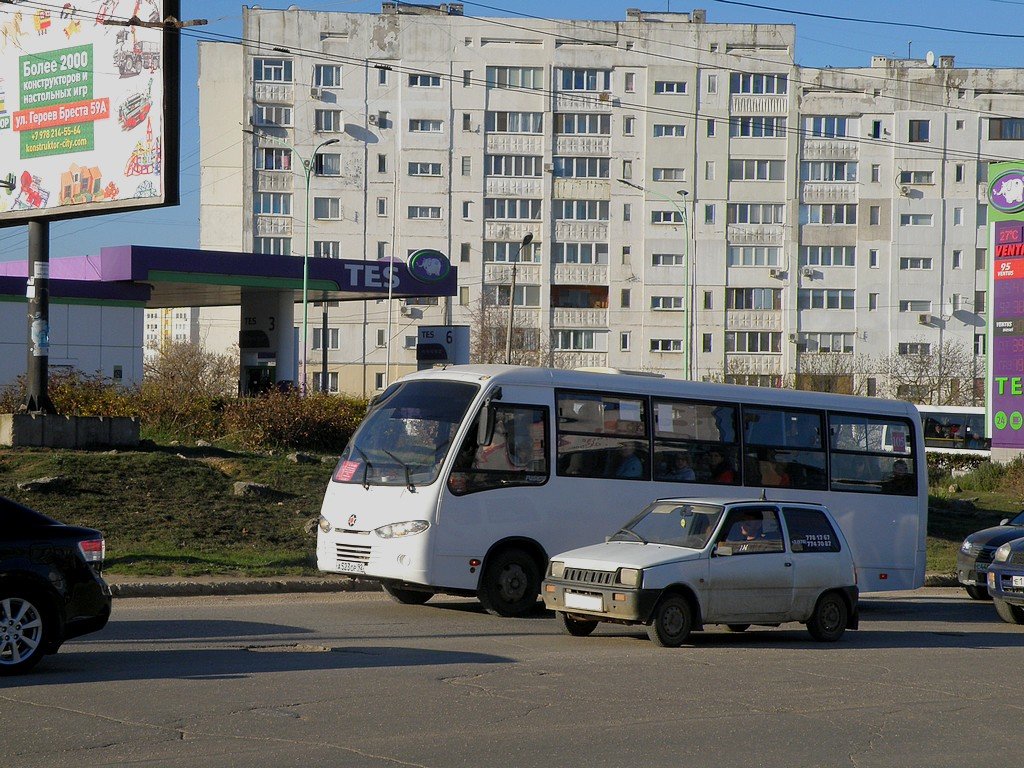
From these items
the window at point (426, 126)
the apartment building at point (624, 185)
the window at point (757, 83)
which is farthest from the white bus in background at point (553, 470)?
the window at point (757, 83)

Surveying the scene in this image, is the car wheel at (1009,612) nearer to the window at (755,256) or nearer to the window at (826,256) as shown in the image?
the window at (755,256)

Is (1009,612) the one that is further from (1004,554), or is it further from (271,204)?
(271,204)

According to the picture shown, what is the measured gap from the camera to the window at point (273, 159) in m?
86.5

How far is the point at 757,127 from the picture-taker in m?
87.5

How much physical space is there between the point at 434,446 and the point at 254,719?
656cm

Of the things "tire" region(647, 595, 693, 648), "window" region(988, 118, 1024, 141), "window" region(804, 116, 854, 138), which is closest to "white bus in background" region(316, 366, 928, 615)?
"tire" region(647, 595, 693, 648)

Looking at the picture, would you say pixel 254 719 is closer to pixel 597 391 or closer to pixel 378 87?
pixel 597 391

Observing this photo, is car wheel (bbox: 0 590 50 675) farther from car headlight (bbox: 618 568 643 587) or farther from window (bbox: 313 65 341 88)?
window (bbox: 313 65 341 88)

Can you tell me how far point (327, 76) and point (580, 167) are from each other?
683 inches

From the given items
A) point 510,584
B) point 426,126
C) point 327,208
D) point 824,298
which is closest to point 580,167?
point 426,126

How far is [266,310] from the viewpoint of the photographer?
44.5 meters

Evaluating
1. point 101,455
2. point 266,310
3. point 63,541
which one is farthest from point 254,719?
point 266,310

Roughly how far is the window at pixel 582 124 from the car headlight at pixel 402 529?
244ft

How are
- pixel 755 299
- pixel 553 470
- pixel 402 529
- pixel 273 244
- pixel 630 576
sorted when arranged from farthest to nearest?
pixel 755 299 → pixel 273 244 → pixel 553 470 → pixel 402 529 → pixel 630 576
